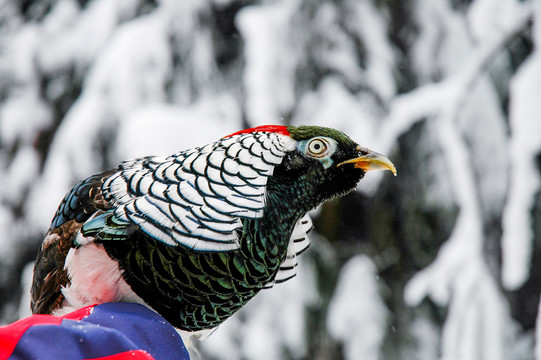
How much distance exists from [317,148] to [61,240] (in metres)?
0.47

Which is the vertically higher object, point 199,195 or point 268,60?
point 268,60

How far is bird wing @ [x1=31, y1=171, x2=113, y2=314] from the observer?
885 mm

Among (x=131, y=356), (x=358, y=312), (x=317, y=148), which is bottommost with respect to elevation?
(x=358, y=312)

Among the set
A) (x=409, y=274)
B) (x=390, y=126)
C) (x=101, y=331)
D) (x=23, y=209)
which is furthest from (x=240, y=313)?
(x=101, y=331)

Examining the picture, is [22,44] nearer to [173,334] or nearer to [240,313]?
[240,313]

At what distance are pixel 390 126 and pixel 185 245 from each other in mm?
1186

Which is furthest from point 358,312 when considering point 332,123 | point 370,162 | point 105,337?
point 105,337

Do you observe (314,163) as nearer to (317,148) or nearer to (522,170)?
(317,148)

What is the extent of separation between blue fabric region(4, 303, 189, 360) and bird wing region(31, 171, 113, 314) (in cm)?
18

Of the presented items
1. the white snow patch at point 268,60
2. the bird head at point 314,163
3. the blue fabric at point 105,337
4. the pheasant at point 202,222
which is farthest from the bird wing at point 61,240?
the white snow patch at point 268,60

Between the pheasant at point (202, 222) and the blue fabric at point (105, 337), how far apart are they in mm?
57

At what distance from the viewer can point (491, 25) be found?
1.72 meters

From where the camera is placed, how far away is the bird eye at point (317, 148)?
84 cm

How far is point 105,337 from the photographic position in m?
0.64
